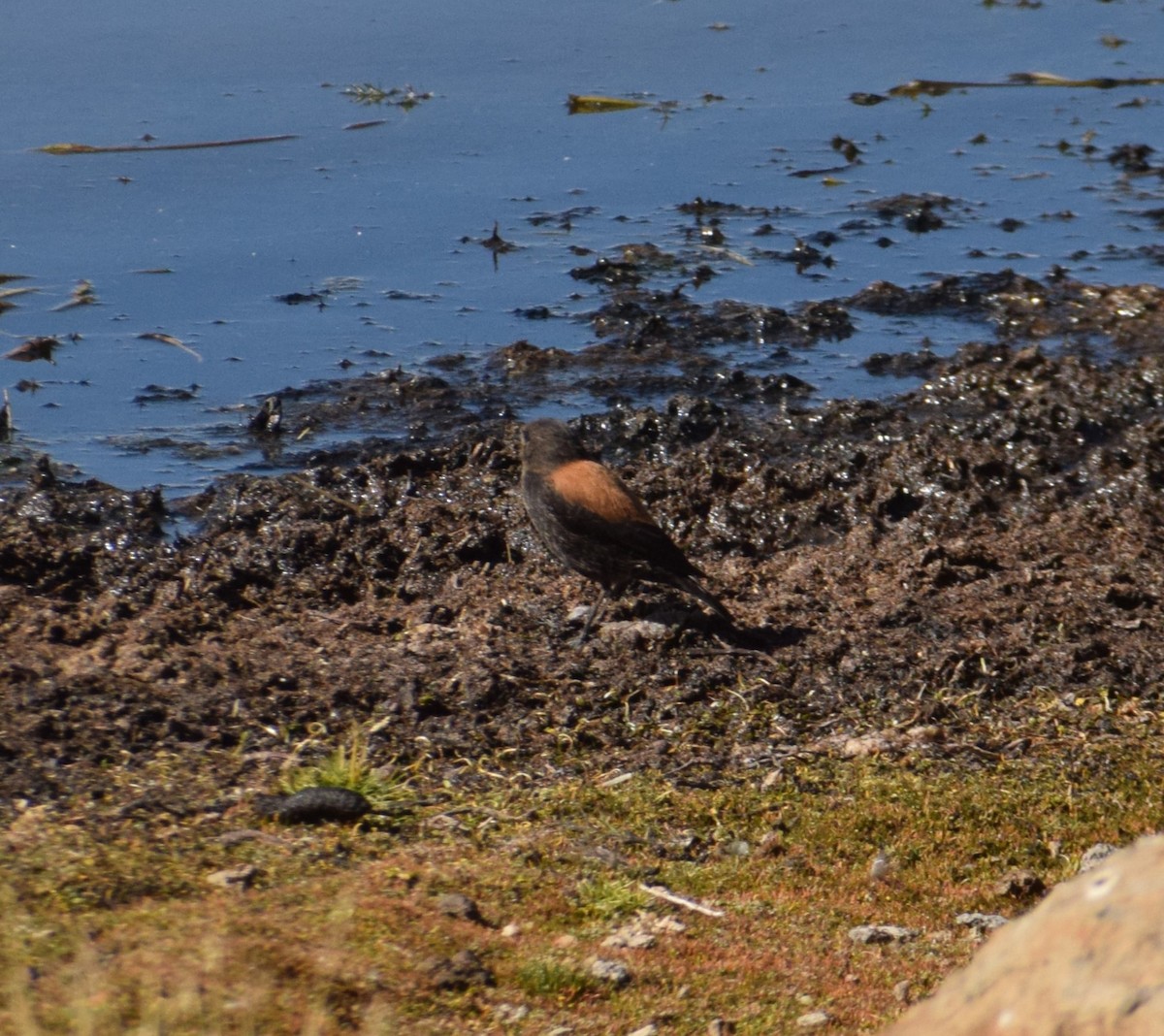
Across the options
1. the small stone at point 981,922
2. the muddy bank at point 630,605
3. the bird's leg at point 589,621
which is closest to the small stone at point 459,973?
the muddy bank at point 630,605

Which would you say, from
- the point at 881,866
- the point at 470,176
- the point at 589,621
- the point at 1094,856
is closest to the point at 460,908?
the point at 881,866

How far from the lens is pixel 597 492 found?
7164 millimetres

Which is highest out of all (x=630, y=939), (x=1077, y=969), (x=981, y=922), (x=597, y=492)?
(x=1077, y=969)

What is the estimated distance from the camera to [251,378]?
33.1 ft

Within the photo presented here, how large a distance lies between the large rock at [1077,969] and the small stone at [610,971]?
1.30 m

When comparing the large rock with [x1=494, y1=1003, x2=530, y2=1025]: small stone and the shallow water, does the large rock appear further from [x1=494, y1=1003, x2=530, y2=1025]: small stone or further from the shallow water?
the shallow water

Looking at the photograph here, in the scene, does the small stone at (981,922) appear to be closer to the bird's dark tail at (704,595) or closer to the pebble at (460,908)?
the pebble at (460,908)

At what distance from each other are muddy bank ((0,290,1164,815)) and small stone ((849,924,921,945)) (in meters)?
1.01

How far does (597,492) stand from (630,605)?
49cm

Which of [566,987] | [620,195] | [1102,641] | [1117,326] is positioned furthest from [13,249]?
[566,987]

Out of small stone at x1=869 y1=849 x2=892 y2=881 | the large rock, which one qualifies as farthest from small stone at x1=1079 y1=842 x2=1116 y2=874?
the large rock

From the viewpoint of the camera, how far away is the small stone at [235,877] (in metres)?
4.59

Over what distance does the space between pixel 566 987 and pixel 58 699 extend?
2.23 m

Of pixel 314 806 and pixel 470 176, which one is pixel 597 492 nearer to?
pixel 314 806
